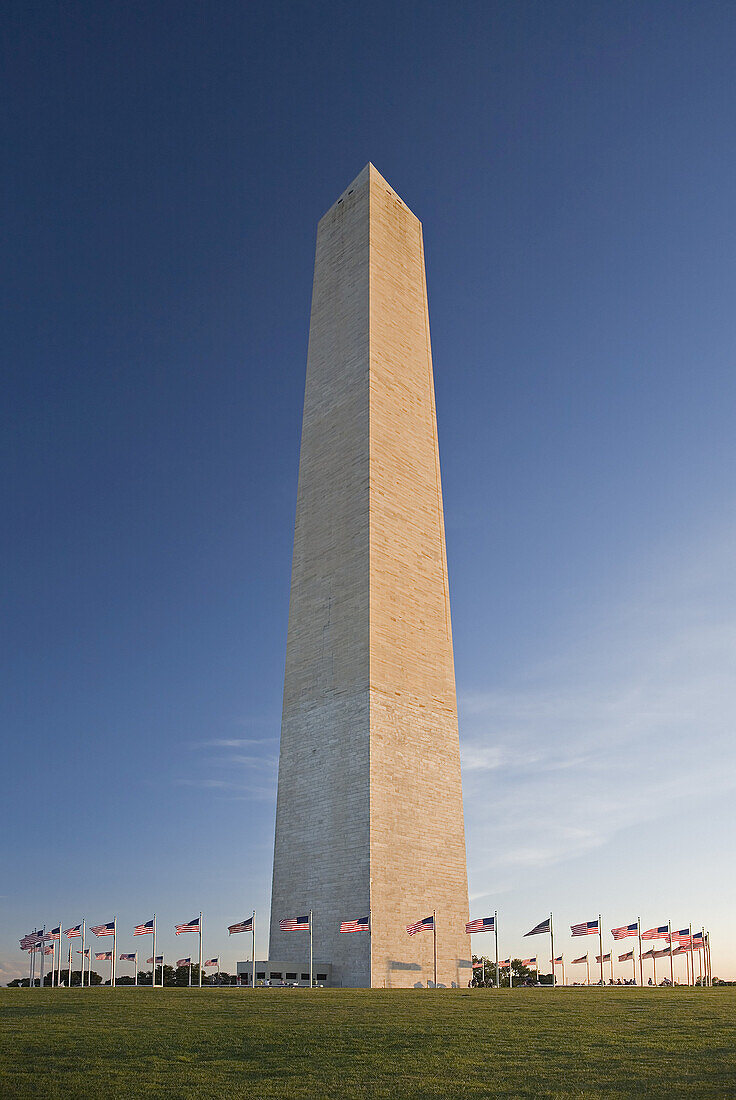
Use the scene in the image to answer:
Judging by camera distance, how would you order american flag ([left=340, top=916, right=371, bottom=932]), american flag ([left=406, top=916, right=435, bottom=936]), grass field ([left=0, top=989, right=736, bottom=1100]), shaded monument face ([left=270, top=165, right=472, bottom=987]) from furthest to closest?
shaded monument face ([left=270, top=165, right=472, bottom=987]) → american flag ([left=406, top=916, right=435, bottom=936]) → american flag ([left=340, top=916, right=371, bottom=932]) → grass field ([left=0, top=989, right=736, bottom=1100])

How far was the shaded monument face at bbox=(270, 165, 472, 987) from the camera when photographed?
29594 mm

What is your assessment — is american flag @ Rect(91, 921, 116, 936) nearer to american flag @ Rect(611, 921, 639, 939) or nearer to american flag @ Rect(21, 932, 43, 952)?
american flag @ Rect(21, 932, 43, 952)

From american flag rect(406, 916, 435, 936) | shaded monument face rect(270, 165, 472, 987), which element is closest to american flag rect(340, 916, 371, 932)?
shaded monument face rect(270, 165, 472, 987)

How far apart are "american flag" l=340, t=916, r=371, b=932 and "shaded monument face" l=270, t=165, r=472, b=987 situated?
72cm

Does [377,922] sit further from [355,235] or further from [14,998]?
[355,235]

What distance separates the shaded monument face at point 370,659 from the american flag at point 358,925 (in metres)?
0.72

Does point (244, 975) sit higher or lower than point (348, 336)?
lower

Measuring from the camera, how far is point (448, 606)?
36281 millimetres

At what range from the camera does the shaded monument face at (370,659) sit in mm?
29594

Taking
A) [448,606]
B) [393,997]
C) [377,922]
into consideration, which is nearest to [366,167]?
[448,606]

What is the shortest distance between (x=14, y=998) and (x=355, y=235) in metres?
31.3

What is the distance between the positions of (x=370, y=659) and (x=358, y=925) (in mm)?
8408

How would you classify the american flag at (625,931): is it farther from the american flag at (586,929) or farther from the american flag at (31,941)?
the american flag at (31,941)

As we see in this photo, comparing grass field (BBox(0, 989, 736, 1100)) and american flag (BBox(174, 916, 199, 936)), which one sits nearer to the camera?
grass field (BBox(0, 989, 736, 1100))
